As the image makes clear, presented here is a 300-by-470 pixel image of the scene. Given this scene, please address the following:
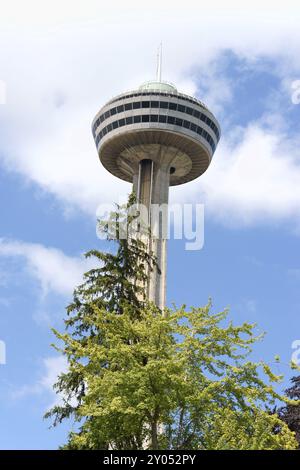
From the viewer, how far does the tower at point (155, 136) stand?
8381 cm

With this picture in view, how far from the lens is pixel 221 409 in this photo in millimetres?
22031

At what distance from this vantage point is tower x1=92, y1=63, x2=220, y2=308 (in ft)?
275

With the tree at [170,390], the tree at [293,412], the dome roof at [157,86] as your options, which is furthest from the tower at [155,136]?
the tree at [170,390]

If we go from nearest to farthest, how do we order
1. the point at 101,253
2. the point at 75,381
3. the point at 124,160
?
the point at 75,381
the point at 101,253
the point at 124,160

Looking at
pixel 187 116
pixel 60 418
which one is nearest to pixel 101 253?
pixel 60 418

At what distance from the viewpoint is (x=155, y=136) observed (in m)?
85.1

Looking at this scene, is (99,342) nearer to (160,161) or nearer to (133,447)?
(133,447)

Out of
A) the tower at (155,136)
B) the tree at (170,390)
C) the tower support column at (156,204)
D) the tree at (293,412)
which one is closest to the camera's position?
the tree at (170,390)

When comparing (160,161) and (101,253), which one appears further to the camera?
(160,161)

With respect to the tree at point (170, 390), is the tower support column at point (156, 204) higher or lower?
higher

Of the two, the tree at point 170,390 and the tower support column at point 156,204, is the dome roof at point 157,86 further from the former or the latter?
the tree at point 170,390
